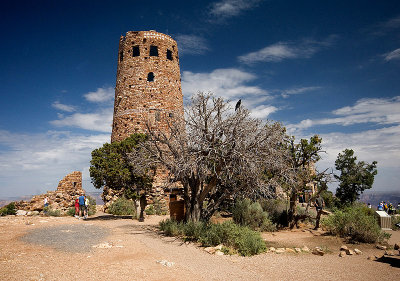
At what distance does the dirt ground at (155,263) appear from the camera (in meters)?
5.71

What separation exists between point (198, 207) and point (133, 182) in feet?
21.9

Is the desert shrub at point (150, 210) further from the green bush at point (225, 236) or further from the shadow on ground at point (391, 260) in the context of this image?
the shadow on ground at point (391, 260)

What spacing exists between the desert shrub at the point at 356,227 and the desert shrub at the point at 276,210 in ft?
12.0

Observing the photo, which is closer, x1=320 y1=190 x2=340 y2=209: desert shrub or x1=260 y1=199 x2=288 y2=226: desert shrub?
x1=260 y1=199 x2=288 y2=226: desert shrub

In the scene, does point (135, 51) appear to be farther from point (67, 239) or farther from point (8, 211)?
point (67, 239)

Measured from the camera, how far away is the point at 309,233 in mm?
12617

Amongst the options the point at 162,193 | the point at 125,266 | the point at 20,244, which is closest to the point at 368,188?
the point at 162,193

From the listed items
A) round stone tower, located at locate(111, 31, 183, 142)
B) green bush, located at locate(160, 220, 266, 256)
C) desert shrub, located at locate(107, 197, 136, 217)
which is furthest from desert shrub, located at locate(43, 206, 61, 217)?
green bush, located at locate(160, 220, 266, 256)

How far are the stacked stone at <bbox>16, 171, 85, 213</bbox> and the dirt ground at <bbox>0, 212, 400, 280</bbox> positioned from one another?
404 inches

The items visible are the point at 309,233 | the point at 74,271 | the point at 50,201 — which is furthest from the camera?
the point at 50,201

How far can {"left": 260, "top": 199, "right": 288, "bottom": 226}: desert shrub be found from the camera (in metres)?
15.3

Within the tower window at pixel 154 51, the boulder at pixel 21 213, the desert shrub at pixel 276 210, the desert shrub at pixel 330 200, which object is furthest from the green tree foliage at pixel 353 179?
the boulder at pixel 21 213

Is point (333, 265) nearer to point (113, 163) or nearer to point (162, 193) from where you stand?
point (113, 163)

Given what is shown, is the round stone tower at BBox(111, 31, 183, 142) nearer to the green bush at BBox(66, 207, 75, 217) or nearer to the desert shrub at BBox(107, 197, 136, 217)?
the desert shrub at BBox(107, 197, 136, 217)
